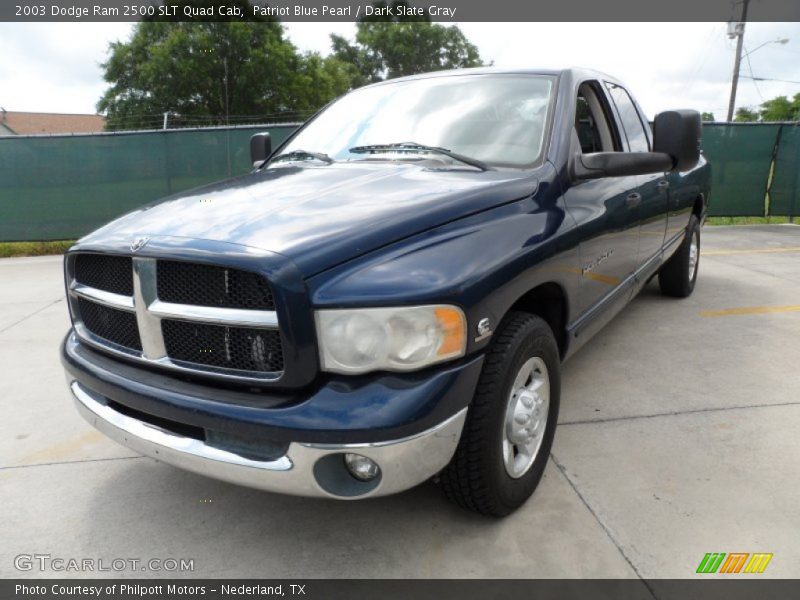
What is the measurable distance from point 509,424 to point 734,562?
2.89ft

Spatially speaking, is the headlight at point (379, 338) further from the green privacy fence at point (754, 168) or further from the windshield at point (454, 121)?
the green privacy fence at point (754, 168)

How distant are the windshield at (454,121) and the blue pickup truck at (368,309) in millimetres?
16

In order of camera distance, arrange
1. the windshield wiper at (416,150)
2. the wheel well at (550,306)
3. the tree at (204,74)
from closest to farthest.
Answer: the wheel well at (550,306) → the windshield wiper at (416,150) → the tree at (204,74)

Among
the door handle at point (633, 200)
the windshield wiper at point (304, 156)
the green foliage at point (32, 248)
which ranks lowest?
the green foliage at point (32, 248)

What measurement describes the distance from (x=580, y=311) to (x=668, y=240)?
2.02 meters

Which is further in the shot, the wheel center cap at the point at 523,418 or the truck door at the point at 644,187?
the truck door at the point at 644,187

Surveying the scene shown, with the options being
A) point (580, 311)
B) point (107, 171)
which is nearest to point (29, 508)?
point (580, 311)

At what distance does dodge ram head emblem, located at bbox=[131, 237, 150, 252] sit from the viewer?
78.1 inches

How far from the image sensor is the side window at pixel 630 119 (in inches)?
147

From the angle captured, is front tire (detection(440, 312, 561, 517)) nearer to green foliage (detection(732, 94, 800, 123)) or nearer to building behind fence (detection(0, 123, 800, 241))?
building behind fence (detection(0, 123, 800, 241))

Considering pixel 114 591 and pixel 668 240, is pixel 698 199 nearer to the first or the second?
pixel 668 240

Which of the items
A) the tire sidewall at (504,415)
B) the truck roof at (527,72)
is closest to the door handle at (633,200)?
→ the truck roof at (527,72)

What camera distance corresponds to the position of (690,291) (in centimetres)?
557

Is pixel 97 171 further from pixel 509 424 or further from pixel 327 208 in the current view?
pixel 509 424
